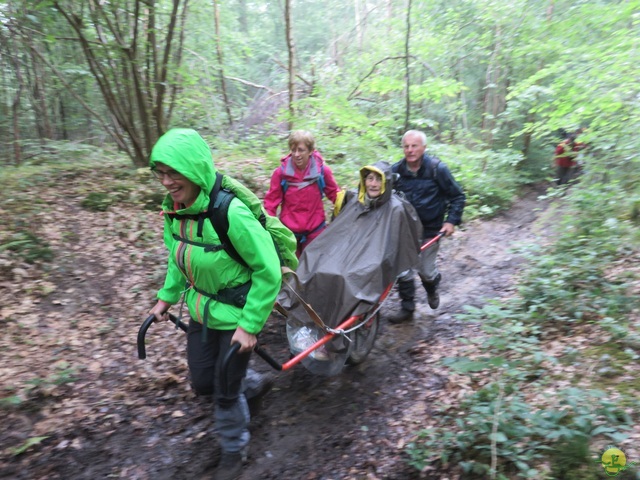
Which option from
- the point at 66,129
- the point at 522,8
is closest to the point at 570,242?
the point at 522,8

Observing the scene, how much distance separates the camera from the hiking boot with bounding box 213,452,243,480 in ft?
10.1

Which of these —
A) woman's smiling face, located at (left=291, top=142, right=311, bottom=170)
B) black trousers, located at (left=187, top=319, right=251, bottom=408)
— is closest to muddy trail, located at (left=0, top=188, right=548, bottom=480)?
black trousers, located at (left=187, top=319, right=251, bottom=408)

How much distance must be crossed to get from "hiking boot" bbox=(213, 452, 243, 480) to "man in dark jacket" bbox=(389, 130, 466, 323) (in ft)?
8.80

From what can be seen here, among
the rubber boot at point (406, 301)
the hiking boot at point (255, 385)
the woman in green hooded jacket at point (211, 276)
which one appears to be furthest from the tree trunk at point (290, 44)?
the woman in green hooded jacket at point (211, 276)

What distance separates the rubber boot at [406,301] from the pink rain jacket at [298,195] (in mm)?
1391

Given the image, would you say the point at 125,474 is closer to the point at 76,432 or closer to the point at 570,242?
the point at 76,432

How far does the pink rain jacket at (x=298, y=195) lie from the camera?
489 cm

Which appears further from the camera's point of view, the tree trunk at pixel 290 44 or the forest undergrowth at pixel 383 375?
the tree trunk at pixel 290 44

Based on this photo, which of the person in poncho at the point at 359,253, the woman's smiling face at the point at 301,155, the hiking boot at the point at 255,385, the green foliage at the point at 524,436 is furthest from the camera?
the woman's smiling face at the point at 301,155

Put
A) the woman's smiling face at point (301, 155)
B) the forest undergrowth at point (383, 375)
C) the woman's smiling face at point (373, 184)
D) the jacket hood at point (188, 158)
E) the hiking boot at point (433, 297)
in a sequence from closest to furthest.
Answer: the jacket hood at point (188, 158) → the forest undergrowth at point (383, 375) → the woman's smiling face at point (373, 184) → the woman's smiling face at point (301, 155) → the hiking boot at point (433, 297)

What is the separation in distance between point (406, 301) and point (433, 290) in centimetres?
39

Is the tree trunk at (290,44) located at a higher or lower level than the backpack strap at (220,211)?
higher

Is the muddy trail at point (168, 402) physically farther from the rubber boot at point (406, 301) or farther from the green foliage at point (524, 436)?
the green foliage at point (524, 436)

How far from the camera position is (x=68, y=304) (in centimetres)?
522
